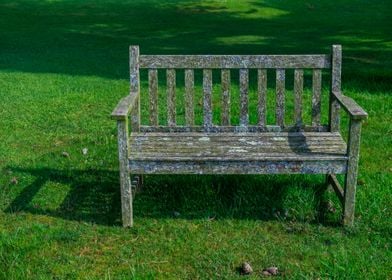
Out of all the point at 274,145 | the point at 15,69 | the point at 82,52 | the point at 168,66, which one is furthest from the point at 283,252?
the point at 82,52

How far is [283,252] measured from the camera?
5.05m

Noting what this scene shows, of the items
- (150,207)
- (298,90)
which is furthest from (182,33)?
(150,207)

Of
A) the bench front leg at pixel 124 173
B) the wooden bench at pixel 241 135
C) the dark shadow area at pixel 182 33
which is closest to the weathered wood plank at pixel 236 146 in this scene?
the wooden bench at pixel 241 135

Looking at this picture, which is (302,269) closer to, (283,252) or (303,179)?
(283,252)

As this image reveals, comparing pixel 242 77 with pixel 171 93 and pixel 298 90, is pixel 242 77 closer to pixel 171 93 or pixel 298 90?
pixel 298 90

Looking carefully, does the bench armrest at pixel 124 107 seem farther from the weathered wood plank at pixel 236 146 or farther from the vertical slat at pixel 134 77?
the weathered wood plank at pixel 236 146

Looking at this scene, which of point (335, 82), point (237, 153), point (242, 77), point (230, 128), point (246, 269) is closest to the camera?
point (246, 269)

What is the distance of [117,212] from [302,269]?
6.33ft

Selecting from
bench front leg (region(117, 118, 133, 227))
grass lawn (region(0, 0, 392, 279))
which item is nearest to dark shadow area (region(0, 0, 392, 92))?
grass lawn (region(0, 0, 392, 279))

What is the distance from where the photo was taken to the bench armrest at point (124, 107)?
512 centimetres

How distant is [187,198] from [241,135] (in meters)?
0.79

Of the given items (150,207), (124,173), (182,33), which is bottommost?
(182,33)

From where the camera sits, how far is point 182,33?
20922 millimetres

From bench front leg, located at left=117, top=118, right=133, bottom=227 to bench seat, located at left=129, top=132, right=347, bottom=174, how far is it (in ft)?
0.22
